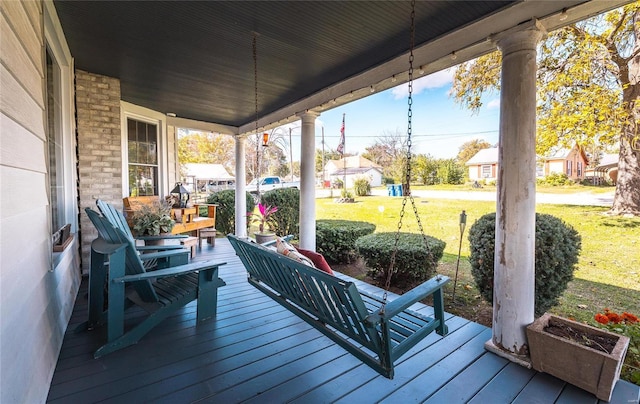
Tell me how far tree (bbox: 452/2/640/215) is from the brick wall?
6555 mm

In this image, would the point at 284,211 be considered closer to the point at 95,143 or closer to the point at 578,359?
the point at 95,143

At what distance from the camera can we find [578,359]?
1.85m

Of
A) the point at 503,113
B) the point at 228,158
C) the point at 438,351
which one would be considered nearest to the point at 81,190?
the point at 438,351

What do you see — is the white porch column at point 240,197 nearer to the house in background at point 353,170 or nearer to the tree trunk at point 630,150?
the tree trunk at point 630,150

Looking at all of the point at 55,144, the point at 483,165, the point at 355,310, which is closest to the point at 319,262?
the point at 355,310

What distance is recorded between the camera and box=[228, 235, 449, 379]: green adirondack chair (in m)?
1.52

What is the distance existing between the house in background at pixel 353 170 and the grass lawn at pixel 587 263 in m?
14.7

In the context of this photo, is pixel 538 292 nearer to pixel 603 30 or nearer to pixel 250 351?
pixel 250 351

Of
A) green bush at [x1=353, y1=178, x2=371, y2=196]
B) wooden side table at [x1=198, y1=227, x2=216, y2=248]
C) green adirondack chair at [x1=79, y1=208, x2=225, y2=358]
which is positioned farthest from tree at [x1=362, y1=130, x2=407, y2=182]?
green adirondack chair at [x1=79, y1=208, x2=225, y2=358]

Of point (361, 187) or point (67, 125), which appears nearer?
point (67, 125)

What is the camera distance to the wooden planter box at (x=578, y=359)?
1.75 metres

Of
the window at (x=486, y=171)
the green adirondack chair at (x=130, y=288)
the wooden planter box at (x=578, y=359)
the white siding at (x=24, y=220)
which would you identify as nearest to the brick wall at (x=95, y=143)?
the green adirondack chair at (x=130, y=288)

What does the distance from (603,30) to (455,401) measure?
7.34 metres

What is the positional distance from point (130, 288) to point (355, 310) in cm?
237
